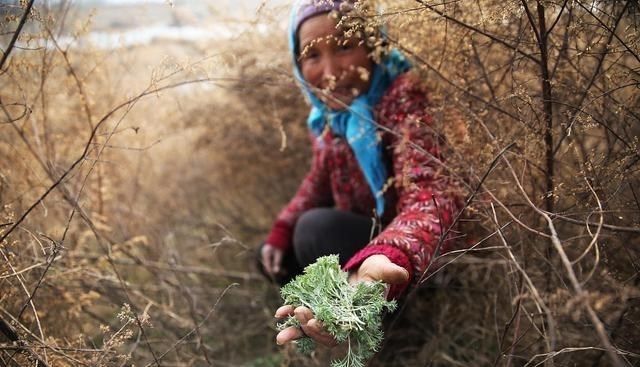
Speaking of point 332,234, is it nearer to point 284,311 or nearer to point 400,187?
point 400,187

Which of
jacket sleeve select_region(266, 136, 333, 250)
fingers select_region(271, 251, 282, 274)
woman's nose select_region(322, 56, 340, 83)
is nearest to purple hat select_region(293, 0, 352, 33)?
woman's nose select_region(322, 56, 340, 83)

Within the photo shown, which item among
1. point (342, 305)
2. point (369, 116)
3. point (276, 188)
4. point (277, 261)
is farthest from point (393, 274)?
point (276, 188)

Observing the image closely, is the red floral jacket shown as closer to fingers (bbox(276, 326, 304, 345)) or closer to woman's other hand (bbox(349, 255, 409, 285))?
woman's other hand (bbox(349, 255, 409, 285))

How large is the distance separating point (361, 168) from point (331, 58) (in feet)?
1.38

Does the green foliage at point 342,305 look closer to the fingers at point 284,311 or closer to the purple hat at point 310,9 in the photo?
the fingers at point 284,311

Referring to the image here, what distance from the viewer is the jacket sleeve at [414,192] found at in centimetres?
111

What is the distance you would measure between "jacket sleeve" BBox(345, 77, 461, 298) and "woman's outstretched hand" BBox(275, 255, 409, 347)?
0.04m

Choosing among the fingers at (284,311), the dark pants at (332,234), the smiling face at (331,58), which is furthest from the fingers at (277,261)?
the fingers at (284,311)

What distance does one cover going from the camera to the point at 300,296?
38.0 inches

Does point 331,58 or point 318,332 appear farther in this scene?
point 331,58

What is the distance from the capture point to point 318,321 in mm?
901

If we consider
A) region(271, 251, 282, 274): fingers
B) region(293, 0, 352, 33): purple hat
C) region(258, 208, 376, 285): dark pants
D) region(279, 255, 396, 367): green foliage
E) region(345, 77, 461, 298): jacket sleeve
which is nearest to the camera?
region(279, 255, 396, 367): green foliage

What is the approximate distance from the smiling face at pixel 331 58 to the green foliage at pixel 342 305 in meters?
0.62

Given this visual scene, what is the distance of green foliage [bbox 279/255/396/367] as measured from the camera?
0.89m
